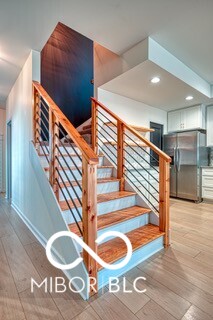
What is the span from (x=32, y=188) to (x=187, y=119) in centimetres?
433

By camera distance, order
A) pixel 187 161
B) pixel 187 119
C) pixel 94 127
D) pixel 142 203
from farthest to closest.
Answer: pixel 187 119, pixel 187 161, pixel 94 127, pixel 142 203

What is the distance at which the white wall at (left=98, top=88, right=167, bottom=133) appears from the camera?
12.6 feet

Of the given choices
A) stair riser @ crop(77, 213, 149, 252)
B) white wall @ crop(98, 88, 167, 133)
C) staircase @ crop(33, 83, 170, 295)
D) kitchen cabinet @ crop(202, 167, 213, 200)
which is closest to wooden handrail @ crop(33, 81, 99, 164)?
staircase @ crop(33, 83, 170, 295)

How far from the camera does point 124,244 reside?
185 centimetres

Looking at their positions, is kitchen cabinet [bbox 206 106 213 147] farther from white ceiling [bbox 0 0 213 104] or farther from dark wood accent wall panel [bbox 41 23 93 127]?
dark wood accent wall panel [bbox 41 23 93 127]

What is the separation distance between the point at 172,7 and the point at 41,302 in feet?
10.5

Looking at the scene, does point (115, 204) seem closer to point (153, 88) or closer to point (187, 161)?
point (153, 88)

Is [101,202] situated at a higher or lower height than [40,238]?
higher

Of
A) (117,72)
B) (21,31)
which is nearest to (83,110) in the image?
(117,72)

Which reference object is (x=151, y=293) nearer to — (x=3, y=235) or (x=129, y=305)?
(x=129, y=305)

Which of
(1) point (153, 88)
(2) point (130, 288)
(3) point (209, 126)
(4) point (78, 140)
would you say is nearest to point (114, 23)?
(1) point (153, 88)

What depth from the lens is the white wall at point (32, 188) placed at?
1785 millimetres

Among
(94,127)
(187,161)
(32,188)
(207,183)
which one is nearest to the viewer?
(32,188)

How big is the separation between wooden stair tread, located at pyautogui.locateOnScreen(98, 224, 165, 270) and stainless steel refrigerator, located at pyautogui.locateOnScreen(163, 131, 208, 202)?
2.74m
